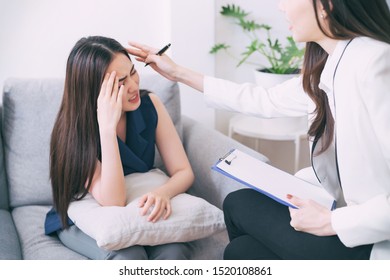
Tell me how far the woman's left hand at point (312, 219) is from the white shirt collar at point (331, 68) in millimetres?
249

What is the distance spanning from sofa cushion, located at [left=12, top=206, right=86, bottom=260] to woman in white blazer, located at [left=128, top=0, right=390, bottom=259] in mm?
426

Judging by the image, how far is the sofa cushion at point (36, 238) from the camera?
134 cm

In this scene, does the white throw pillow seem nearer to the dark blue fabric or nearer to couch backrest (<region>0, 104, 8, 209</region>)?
the dark blue fabric

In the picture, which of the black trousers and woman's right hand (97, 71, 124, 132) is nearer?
the black trousers

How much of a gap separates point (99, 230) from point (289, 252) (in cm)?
42

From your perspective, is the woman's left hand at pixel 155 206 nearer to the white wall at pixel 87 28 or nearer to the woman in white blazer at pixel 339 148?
the woman in white blazer at pixel 339 148

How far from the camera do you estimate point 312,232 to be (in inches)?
44.0

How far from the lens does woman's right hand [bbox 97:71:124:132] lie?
1294mm

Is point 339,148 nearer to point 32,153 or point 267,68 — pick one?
point 32,153

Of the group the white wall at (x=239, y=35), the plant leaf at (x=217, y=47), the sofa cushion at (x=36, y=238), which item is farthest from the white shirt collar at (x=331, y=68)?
the white wall at (x=239, y=35)

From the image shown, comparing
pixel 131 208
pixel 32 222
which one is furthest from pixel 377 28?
pixel 32 222

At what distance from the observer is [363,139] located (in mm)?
1022

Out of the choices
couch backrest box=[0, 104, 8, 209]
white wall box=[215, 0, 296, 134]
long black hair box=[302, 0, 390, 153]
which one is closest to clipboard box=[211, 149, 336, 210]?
long black hair box=[302, 0, 390, 153]

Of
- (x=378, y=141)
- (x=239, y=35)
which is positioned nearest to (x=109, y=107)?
(x=378, y=141)
